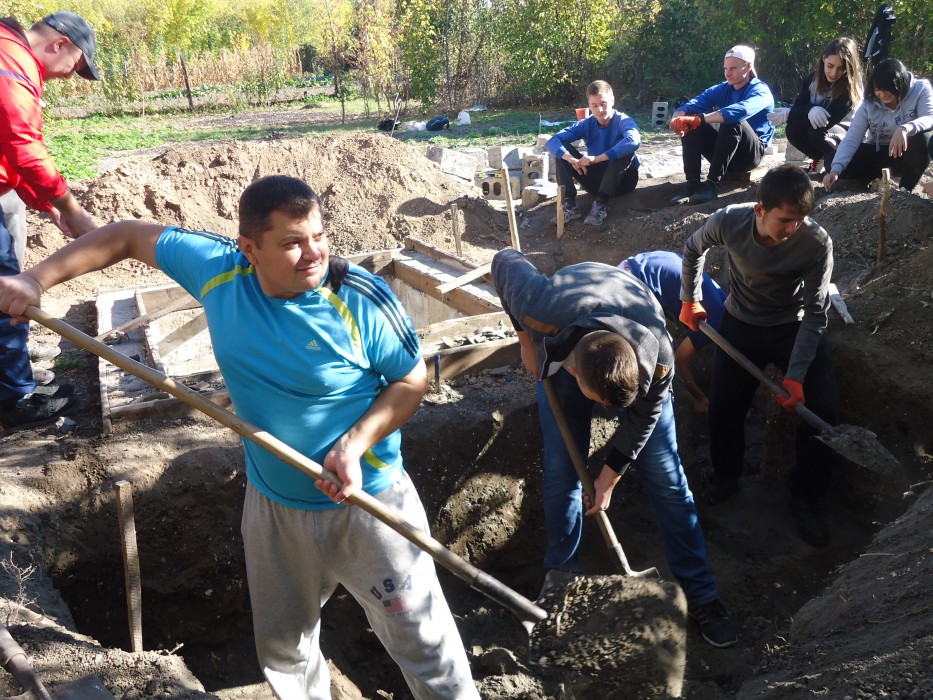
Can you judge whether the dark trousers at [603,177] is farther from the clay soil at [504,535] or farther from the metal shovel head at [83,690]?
the metal shovel head at [83,690]

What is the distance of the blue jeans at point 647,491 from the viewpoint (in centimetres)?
346

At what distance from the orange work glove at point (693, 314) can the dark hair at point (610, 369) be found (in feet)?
4.77

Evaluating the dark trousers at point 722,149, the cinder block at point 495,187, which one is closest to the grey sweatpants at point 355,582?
the dark trousers at point 722,149

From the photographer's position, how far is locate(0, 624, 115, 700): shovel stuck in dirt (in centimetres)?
208

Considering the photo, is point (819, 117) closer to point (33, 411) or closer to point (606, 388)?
point (606, 388)

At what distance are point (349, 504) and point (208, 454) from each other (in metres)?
1.90

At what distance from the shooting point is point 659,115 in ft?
47.8

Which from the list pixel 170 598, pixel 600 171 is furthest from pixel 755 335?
pixel 600 171

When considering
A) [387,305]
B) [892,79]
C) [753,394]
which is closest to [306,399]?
[387,305]

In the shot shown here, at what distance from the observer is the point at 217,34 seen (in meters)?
23.9

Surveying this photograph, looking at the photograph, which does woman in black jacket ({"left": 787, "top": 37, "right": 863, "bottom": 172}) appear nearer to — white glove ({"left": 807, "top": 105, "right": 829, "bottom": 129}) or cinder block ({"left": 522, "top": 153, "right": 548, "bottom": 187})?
white glove ({"left": 807, "top": 105, "right": 829, "bottom": 129})

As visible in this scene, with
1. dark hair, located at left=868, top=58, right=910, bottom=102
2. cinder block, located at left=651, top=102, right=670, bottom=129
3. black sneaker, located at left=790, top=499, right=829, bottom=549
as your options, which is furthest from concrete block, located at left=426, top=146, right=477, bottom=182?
black sneaker, located at left=790, top=499, right=829, bottom=549

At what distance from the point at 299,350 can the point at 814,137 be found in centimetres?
606

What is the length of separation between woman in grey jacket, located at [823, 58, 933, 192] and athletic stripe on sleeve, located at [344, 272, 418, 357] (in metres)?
5.00
